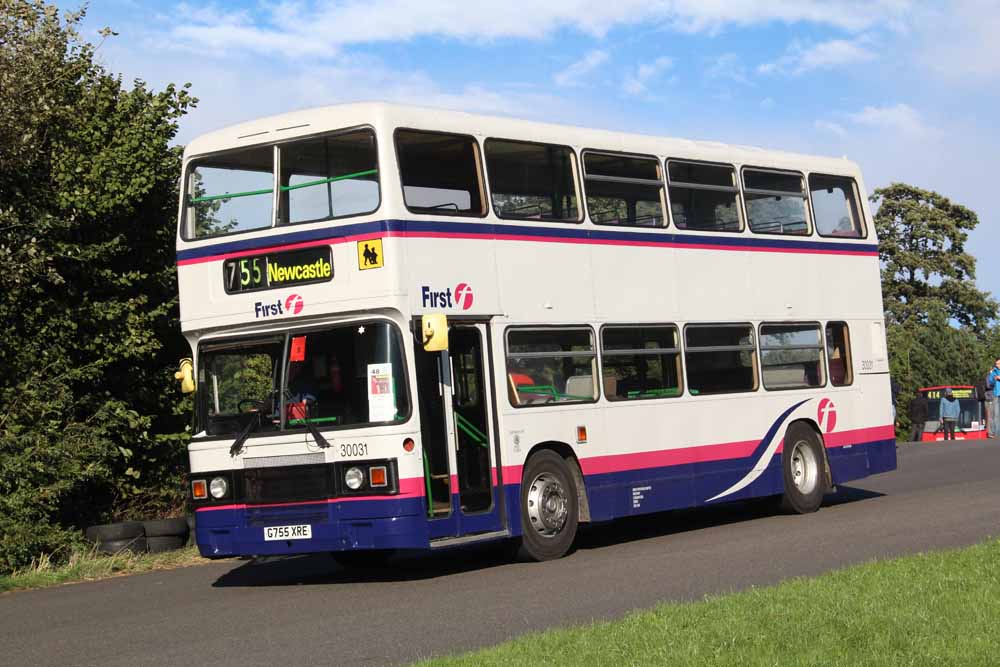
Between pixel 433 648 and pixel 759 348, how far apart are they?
9.69 m

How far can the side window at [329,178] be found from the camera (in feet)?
46.0

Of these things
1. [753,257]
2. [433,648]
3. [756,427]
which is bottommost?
[433,648]

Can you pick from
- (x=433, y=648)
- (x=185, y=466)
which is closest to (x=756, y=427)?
(x=185, y=466)

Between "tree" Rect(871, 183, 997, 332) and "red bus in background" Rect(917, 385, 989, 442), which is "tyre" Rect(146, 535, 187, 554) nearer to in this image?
"red bus in background" Rect(917, 385, 989, 442)

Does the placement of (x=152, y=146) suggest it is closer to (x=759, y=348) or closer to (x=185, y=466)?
(x=185, y=466)

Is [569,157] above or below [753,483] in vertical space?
above

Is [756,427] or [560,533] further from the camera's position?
[756,427]

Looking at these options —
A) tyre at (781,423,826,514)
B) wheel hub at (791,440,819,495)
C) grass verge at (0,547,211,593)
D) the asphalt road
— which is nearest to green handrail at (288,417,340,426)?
the asphalt road

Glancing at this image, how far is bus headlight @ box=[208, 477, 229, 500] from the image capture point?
14.4 metres

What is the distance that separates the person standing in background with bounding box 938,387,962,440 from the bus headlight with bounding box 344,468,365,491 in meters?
28.1

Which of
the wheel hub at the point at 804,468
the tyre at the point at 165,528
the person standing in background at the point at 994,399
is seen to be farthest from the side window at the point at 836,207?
the person standing in background at the point at 994,399

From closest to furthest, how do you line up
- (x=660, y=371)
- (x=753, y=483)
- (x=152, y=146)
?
(x=660, y=371) < (x=753, y=483) < (x=152, y=146)

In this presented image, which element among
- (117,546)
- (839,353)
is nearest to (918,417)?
(839,353)

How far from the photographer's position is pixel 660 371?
56.6ft
